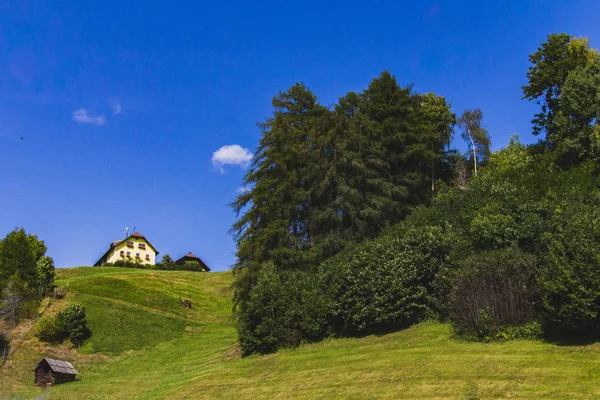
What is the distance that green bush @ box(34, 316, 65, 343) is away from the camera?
37.5m

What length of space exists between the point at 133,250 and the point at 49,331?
202 ft

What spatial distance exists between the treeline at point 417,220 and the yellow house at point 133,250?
64808 millimetres

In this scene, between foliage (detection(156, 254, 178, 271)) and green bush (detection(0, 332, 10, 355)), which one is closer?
green bush (detection(0, 332, 10, 355))

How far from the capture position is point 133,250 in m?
97.7

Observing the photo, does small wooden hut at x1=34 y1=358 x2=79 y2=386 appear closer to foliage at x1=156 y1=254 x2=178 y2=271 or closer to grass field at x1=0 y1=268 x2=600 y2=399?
grass field at x1=0 y1=268 x2=600 y2=399

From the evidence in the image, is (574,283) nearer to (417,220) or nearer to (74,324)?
(417,220)

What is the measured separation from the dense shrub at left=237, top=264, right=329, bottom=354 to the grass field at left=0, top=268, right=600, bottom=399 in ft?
3.91

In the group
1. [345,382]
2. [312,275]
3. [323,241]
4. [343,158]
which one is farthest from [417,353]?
[343,158]

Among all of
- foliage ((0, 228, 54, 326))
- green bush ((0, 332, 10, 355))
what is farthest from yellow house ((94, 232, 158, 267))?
green bush ((0, 332, 10, 355))

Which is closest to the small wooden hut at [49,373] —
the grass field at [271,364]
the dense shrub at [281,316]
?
the grass field at [271,364]

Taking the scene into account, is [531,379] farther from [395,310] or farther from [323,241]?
[323,241]

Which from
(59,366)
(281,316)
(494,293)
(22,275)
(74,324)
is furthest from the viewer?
(22,275)

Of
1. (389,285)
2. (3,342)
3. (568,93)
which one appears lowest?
(3,342)

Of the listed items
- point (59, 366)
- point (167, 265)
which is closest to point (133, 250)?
point (167, 265)
